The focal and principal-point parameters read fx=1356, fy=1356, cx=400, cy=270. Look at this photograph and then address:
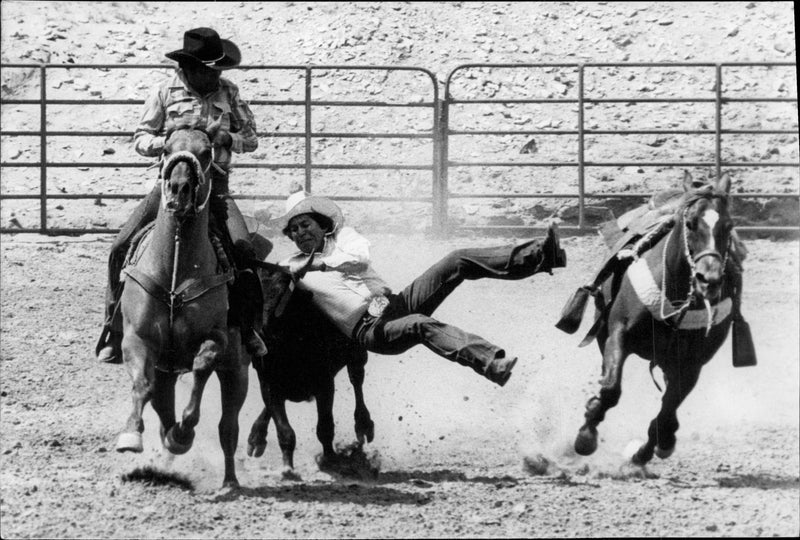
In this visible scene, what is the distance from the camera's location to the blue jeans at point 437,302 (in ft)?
24.2

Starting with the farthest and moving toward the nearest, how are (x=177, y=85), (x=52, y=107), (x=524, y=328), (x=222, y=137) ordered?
(x=52, y=107)
(x=524, y=328)
(x=177, y=85)
(x=222, y=137)

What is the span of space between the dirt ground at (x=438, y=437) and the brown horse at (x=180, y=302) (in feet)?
2.00

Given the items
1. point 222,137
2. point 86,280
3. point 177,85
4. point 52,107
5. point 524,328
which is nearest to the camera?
point 222,137

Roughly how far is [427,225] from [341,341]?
5312 millimetres

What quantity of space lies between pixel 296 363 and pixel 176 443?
103 centimetres

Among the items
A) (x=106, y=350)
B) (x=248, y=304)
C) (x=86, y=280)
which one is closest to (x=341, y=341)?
(x=248, y=304)

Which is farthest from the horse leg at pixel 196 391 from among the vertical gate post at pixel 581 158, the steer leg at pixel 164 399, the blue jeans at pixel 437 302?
the vertical gate post at pixel 581 158

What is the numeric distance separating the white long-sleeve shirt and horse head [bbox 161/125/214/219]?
1.03 m

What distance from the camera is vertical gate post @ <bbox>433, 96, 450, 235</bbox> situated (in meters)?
13.1

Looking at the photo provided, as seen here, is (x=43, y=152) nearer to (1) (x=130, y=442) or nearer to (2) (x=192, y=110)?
(2) (x=192, y=110)

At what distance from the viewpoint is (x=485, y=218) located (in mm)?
13781

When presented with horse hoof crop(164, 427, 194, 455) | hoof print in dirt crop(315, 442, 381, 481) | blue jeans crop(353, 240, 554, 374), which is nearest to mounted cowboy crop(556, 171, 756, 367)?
blue jeans crop(353, 240, 554, 374)

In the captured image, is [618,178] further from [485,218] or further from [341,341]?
[341,341]

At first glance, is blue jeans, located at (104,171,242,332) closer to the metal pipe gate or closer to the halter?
the halter
